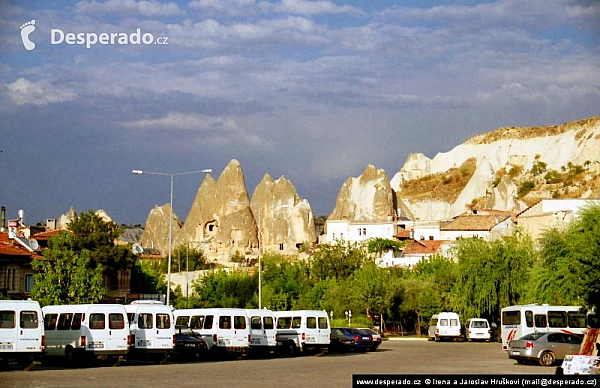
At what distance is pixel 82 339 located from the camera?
32094 millimetres

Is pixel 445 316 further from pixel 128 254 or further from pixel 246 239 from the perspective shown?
pixel 246 239

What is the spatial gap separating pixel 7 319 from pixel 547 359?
731 inches

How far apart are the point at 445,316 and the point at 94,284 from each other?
78.1 feet

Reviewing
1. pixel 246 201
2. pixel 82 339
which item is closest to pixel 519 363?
pixel 82 339

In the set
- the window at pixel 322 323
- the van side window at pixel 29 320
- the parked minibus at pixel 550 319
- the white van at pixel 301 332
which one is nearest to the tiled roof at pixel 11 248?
the white van at pixel 301 332

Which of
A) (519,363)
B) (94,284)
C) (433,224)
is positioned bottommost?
(519,363)

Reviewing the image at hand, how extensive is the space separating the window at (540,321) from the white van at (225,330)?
1386 centimetres

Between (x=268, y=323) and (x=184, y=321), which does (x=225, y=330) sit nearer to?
(x=184, y=321)

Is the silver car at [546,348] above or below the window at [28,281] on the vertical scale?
below

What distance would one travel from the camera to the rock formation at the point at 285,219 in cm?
18988

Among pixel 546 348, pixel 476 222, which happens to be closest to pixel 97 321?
pixel 546 348

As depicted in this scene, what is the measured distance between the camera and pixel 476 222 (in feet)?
421

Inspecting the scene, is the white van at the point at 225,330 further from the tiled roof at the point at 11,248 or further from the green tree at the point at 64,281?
the tiled roof at the point at 11,248

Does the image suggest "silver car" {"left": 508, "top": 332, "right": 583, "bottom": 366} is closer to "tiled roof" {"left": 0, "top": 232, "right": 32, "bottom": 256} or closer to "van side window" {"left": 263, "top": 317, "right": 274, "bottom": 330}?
"van side window" {"left": 263, "top": 317, "right": 274, "bottom": 330}
